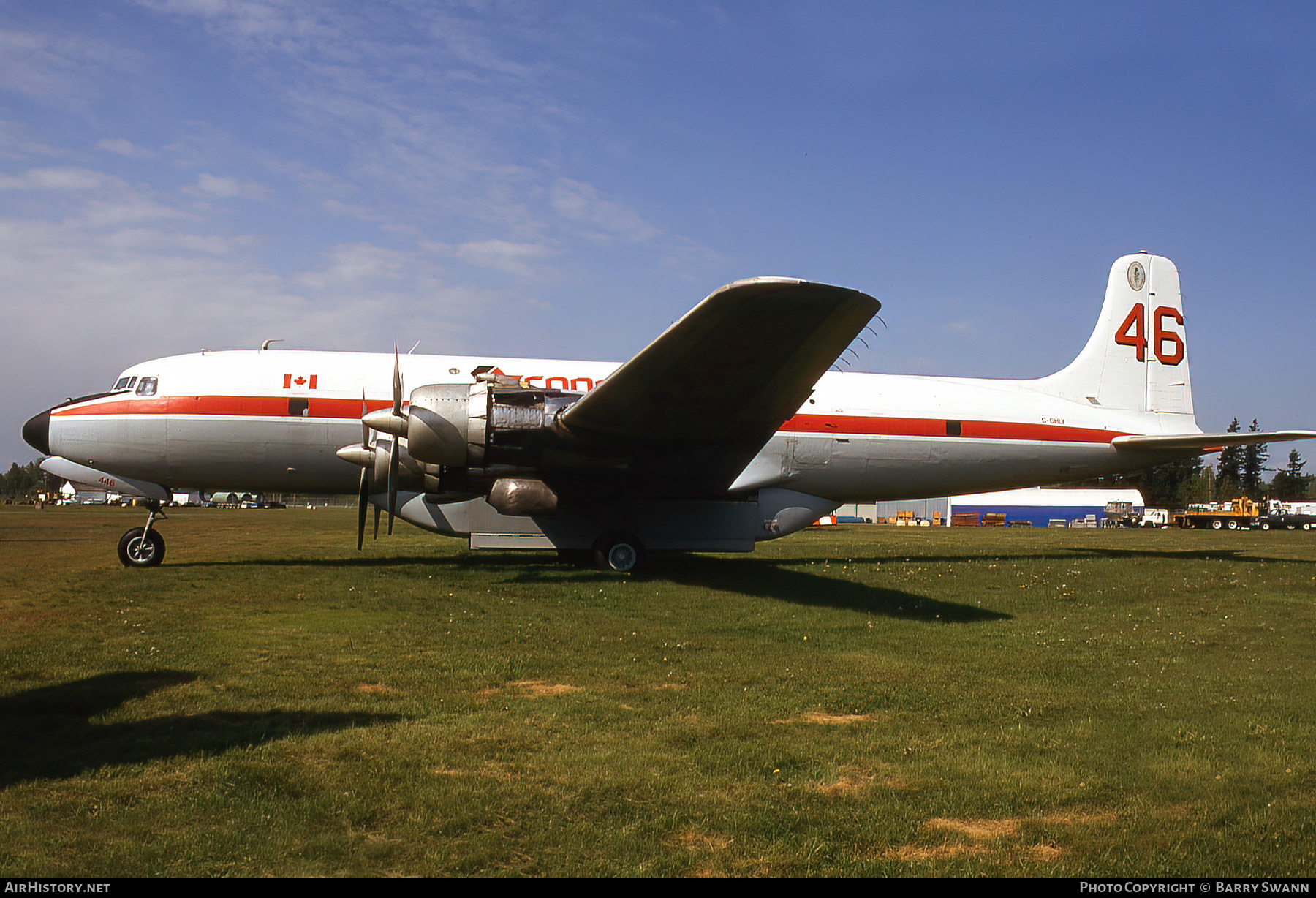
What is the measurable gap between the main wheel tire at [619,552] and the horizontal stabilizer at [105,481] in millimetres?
8248

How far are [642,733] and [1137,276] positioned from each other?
19.5 metres

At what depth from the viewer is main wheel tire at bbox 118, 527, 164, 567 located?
14.6 metres

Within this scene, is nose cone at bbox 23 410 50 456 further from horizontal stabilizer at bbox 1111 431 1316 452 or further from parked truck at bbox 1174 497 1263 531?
parked truck at bbox 1174 497 1263 531

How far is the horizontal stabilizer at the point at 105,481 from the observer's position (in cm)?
1548

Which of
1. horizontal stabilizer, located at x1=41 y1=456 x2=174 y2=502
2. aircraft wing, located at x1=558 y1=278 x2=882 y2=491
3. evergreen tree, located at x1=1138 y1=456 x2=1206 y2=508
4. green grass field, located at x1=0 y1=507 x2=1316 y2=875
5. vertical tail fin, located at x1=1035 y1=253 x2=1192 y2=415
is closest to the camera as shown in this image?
green grass field, located at x1=0 y1=507 x2=1316 y2=875

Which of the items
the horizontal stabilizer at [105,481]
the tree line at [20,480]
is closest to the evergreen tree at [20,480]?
the tree line at [20,480]

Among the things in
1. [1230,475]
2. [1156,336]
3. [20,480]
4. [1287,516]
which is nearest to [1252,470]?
[1230,475]

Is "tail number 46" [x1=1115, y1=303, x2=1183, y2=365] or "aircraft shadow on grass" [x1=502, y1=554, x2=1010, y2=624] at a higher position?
"tail number 46" [x1=1115, y1=303, x2=1183, y2=365]

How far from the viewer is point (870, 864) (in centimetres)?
372

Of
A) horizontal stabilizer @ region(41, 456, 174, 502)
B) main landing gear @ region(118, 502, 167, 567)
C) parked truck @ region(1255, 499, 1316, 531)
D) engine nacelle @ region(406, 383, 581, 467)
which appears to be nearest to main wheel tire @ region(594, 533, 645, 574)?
engine nacelle @ region(406, 383, 581, 467)

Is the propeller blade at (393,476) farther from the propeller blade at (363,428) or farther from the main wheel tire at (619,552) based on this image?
the main wheel tire at (619,552)

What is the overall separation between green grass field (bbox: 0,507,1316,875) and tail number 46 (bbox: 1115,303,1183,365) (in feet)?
31.2

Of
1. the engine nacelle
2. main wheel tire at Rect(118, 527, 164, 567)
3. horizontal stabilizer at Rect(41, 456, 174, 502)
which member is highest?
the engine nacelle

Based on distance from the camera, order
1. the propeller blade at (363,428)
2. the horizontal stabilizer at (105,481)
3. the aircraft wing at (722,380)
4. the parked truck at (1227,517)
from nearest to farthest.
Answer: the aircraft wing at (722,380) → the propeller blade at (363,428) → the horizontal stabilizer at (105,481) → the parked truck at (1227,517)
